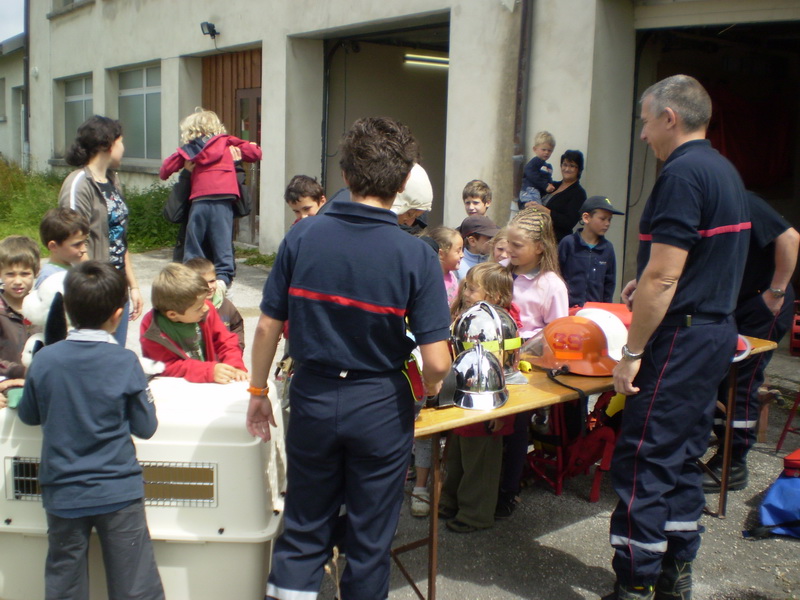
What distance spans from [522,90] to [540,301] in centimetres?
405

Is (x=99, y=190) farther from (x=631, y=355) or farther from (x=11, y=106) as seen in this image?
(x=11, y=106)

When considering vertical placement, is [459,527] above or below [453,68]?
below

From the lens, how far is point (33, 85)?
63.9 ft

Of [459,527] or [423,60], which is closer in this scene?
[459,527]

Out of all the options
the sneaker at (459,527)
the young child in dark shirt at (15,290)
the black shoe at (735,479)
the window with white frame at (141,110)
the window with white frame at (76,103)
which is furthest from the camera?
the window with white frame at (76,103)

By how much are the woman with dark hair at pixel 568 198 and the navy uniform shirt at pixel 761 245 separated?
2505 mm

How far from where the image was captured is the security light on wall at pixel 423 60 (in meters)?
12.5

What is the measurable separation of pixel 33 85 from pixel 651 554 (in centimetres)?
2023

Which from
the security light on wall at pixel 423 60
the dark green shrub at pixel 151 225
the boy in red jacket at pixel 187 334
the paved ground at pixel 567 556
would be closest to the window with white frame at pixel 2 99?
the dark green shrub at pixel 151 225

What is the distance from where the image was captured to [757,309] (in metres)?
4.32

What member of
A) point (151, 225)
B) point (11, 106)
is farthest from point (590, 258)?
point (11, 106)

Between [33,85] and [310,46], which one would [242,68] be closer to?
[310,46]

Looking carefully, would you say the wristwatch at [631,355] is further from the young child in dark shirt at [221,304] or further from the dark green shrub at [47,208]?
the dark green shrub at [47,208]

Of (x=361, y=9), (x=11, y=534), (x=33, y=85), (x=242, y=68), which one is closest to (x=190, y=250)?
(x=11, y=534)
